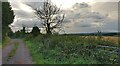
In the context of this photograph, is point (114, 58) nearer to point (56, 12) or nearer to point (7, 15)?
point (56, 12)

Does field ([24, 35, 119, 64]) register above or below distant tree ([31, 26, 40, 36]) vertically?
above

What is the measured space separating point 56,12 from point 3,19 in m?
8.95

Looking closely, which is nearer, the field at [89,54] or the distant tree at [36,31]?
the field at [89,54]

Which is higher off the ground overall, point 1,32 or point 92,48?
point 92,48

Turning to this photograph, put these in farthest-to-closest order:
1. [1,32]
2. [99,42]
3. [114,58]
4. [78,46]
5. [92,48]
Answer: [1,32] < [99,42] < [78,46] < [92,48] < [114,58]

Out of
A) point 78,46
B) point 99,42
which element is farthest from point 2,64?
point 99,42

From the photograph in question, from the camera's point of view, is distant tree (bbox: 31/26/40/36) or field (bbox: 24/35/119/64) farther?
distant tree (bbox: 31/26/40/36)

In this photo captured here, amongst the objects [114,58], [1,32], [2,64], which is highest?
[114,58]

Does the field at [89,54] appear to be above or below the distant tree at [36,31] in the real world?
above

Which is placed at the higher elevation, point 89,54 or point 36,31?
point 89,54

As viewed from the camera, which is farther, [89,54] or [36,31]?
[36,31]

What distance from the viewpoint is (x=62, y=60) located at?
18891 mm

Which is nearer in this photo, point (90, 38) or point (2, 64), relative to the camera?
point (2, 64)

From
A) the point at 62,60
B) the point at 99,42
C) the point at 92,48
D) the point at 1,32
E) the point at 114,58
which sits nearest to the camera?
the point at 114,58
